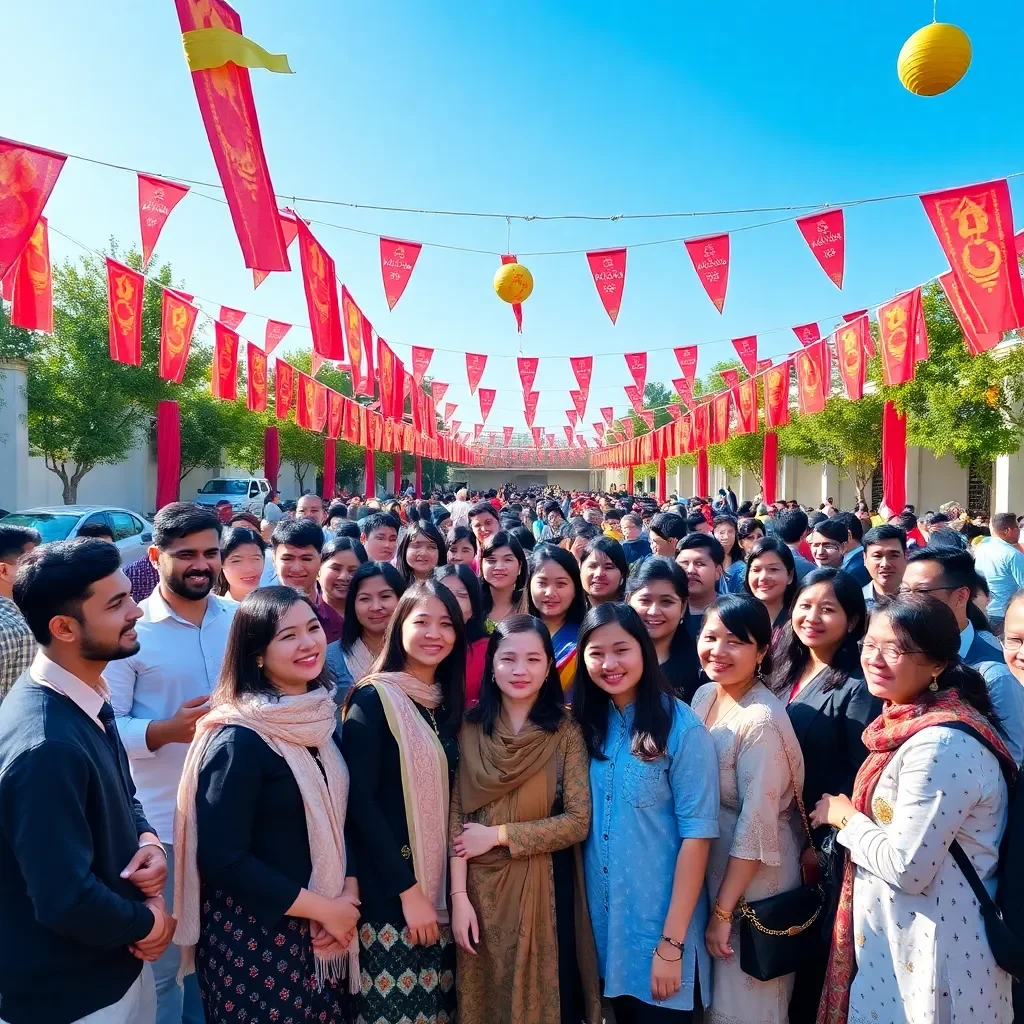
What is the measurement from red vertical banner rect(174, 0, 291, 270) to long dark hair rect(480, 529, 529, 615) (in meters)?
2.24

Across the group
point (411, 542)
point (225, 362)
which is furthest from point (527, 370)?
point (411, 542)

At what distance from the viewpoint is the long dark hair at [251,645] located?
1937 mm

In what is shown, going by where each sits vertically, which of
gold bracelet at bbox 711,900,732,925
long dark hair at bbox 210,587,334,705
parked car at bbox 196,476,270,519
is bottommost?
gold bracelet at bbox 711,900,732,925

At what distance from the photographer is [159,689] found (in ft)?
8.00

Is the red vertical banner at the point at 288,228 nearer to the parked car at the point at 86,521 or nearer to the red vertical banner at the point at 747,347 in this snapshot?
the parked car at the point at 86,521

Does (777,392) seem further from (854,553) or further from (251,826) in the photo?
(251,826)

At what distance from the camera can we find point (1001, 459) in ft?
49.0

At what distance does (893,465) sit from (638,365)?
624cm

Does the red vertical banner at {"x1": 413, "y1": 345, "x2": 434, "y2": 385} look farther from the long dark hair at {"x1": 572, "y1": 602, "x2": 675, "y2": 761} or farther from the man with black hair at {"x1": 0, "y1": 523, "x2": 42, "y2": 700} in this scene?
the long dark hair at {"x1": 572, "y1": 602, "x2": 675, "y2": 761}

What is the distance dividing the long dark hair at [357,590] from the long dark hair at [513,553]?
3.36 feet

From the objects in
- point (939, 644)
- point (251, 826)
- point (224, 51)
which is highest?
point (224, 51)

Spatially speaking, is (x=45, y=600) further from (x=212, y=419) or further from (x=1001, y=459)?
(x=212, y=419)

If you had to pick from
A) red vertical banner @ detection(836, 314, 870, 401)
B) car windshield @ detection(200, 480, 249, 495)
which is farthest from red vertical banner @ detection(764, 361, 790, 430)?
car windshield @ detection(200, 480, 249, 495)

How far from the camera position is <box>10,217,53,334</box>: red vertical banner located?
564 centimetres
